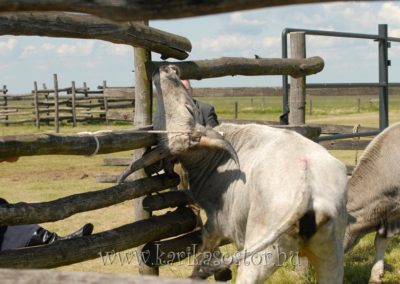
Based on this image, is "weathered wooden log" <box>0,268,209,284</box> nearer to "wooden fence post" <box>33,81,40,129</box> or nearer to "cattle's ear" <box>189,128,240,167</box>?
"cattle's ear" <box>189,128,240,167</box>

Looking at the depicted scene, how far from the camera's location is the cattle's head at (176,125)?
16.2 feet

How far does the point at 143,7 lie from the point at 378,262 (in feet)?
18.5

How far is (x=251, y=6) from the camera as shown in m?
1.63

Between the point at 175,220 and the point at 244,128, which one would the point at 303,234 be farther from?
the point at 175,220

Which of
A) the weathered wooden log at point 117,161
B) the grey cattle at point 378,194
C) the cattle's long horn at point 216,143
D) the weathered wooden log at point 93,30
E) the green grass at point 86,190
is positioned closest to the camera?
the weathered wooden log at point 93,30

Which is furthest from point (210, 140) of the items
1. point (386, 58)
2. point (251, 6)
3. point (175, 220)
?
point (386, 58)

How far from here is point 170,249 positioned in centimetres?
547

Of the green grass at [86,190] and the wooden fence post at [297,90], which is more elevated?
the wooden fence post at [297,90]

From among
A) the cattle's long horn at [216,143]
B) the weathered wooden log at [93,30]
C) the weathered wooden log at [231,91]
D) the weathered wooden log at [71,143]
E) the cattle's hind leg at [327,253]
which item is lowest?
the cattle's hind leg at [327,253]

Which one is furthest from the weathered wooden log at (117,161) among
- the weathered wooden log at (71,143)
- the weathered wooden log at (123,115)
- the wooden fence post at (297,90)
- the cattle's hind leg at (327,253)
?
the cattle's hind leg at (327,253)

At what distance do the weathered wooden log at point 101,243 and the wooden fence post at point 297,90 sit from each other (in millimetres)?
1810

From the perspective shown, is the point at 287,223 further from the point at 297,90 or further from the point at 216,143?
the point at 297,90

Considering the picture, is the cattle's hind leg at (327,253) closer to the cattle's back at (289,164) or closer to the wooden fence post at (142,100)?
the cattle's back at (289,164)

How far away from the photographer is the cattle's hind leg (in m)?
4.14
